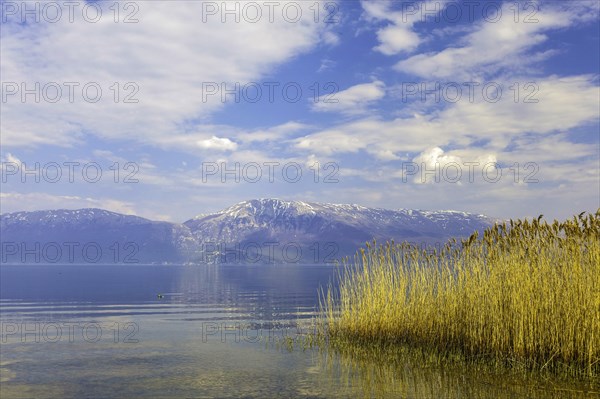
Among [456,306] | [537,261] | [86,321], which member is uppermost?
[537,261]

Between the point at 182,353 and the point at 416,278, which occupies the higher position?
the point at 416,278

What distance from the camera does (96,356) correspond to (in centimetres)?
2019

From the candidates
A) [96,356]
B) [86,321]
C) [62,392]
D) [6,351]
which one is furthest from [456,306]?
[86,321]

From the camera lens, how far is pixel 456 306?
17.6 m

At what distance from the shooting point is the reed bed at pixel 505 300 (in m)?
15.0

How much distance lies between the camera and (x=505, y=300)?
16.3 metres

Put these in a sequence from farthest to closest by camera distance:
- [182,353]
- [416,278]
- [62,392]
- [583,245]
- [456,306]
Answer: [182,353], [416,278], [456,306], [583,245], [62,392]

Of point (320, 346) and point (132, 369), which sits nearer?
point (132, 369)

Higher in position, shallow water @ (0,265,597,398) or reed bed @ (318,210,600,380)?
reed bed @ (318,210,600,380)

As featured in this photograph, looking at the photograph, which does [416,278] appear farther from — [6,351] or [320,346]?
[6,351]

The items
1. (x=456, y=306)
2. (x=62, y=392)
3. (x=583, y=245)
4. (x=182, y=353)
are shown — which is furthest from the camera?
(x=182, y=353)

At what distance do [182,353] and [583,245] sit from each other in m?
15.0

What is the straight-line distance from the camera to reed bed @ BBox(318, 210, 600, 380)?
49.1 ft

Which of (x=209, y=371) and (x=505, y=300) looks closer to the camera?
(x=505, y=300)
